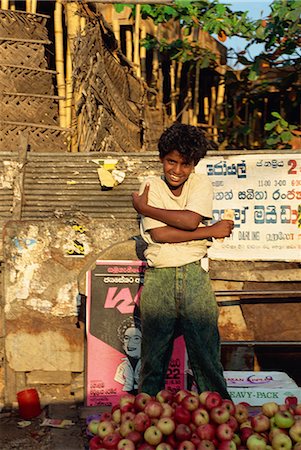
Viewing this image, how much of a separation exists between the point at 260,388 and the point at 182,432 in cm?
186

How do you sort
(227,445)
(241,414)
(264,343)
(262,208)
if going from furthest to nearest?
(262,208)
(264,343)
(241,414)
(227,445)

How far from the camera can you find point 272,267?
5.48 metres

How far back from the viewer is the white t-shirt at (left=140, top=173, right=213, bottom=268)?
385 centimetres

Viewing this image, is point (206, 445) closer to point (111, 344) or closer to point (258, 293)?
point (111, 344)

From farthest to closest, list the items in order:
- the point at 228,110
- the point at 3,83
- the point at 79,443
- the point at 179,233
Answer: the point at 228,110 → the point at 3,83 → the point at 79,443 → the point at 179,233

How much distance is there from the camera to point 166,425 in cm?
309

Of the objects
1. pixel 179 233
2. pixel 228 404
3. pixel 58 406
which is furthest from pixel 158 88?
pixel 228 404

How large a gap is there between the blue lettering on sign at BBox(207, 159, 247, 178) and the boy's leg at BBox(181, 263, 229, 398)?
5.80 ft

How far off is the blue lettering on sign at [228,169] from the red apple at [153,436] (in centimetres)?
288

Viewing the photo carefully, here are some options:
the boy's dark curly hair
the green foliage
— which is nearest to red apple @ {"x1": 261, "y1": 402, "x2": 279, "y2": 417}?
the boy's dark curly hair

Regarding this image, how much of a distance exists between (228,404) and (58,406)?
7.83 feet

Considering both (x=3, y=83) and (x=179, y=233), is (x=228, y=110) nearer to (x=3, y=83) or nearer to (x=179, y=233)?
(x=3, y=83)

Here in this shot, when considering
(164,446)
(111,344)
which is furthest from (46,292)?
(164,446)

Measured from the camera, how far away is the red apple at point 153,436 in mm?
3035
